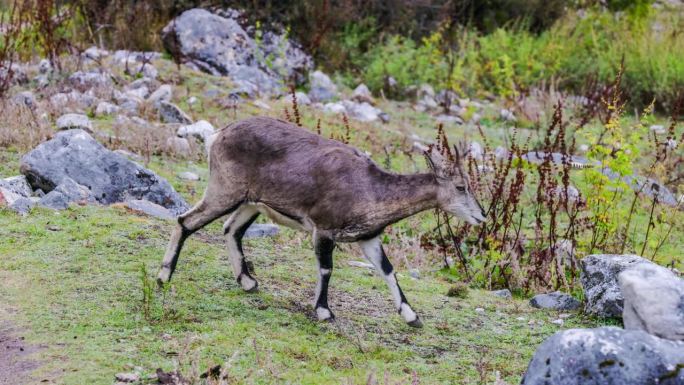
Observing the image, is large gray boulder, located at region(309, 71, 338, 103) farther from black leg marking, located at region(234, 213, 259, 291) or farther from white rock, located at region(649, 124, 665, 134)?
black leg marking, located at region(234, 213, 259, 291)

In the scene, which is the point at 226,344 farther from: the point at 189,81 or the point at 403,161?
the point at 189,81

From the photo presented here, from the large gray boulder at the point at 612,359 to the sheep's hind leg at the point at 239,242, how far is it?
2744 millimetres

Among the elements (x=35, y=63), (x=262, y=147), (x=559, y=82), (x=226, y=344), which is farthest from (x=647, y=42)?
(x=226, y=344)

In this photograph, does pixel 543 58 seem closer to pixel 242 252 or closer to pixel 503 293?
pixel 503 293

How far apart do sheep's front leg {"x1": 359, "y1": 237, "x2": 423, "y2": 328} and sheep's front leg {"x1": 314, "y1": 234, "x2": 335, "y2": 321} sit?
0.25 meters

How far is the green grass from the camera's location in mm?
5293

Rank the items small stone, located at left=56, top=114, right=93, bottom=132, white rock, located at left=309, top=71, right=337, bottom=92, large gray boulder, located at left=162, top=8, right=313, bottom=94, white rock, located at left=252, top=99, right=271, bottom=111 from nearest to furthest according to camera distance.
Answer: small stone, located at left=56, top=114, right=93, bottom=132, white rock, located at left=252, top=99, right=271, bottom=111, large gray boulder, located at left=162, top=8, right=313, bottom=94, white rock, located at left=309, top=71, right=337, bottom=92

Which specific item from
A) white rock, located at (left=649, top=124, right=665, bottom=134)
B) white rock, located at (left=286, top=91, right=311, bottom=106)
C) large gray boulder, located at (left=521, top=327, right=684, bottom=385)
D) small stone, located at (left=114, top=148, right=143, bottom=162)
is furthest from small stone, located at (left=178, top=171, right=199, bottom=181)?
white rock, located at (left=649, top=124, right=665, bottom=134)

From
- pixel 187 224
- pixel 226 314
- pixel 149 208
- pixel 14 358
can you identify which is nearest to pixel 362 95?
pixel 149 208

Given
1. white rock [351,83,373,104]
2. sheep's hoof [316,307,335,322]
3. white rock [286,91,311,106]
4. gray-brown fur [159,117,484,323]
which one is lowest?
white rock [351,83,373,104]

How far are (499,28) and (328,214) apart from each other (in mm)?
13452

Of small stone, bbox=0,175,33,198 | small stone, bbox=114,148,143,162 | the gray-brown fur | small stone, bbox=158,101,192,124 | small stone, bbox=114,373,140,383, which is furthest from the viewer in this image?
small stone, bbox=158,101,192,124

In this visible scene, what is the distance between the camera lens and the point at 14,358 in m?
5.19

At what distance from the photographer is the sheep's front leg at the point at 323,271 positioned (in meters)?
6.17
